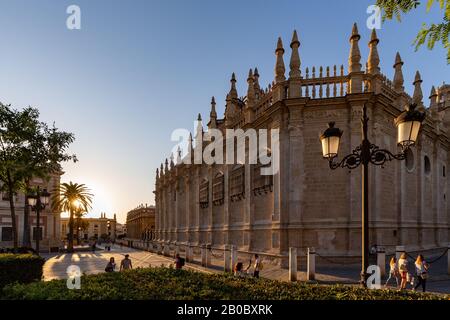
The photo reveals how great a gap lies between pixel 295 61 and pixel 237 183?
10.4 m

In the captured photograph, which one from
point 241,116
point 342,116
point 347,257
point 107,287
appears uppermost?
point 241,116

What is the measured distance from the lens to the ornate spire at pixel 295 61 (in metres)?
19.8

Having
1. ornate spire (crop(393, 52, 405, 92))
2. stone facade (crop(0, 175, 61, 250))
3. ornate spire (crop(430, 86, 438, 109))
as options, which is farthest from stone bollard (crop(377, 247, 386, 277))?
stone facade (crop(0, 175, 61, 250))

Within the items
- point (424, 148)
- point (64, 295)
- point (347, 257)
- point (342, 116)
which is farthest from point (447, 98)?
point (64, 295)

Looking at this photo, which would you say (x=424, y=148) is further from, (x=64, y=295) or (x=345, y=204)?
(x=64, y=295)

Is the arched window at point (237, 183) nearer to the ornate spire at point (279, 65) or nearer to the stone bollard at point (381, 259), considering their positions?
the ornate spire at point (279, 65)

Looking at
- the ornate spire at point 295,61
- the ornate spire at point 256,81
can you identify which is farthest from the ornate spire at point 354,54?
the ornate spire at point 256,81

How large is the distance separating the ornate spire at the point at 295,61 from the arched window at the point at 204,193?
1548cm

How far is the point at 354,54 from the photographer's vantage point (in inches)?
748

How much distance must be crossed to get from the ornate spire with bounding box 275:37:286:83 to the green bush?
16130 mm

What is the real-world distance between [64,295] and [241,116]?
22.1 metres

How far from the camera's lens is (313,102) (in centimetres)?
1944

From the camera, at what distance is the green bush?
1219 cm

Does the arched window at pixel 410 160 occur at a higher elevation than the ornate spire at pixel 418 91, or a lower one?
lower
